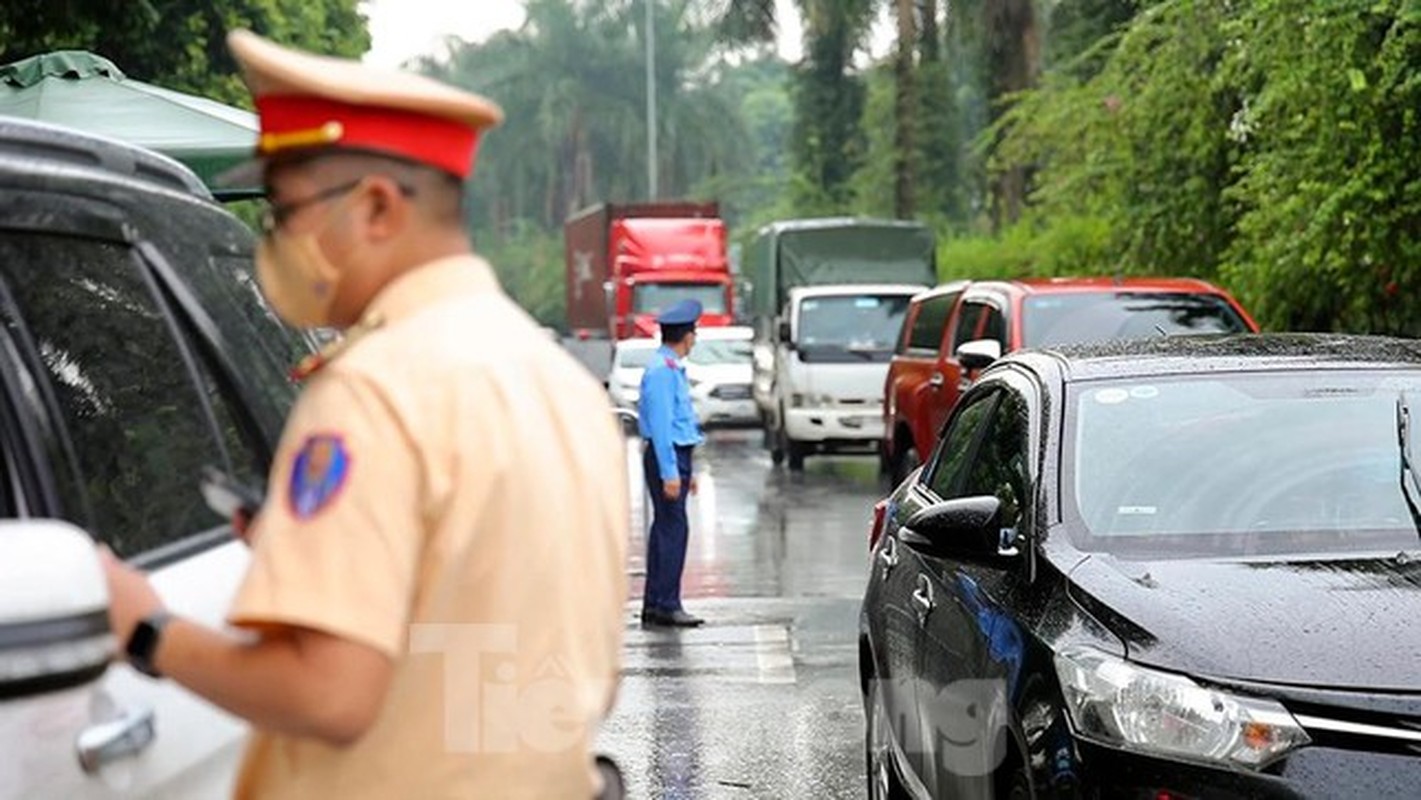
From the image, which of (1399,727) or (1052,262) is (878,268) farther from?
(1399,727)

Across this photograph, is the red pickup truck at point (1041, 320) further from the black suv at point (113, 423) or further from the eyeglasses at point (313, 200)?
the eyeglasses at point (313, 200)

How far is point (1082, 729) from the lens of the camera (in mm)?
4836

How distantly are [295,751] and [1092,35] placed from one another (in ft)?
129

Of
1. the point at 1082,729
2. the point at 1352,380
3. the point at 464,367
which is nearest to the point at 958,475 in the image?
the point at 1352,380

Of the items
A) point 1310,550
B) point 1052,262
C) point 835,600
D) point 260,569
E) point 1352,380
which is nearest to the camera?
point 260,569

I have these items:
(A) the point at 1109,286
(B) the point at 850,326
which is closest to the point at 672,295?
(B) the point at 850,326

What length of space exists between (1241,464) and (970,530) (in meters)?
0.75

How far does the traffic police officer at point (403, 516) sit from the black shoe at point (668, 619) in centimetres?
935

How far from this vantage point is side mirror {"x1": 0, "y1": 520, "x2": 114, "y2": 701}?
2332 millimetres

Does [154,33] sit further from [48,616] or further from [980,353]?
[48,616]

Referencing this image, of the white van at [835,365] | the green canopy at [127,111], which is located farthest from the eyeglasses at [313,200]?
the white van at [835,365]

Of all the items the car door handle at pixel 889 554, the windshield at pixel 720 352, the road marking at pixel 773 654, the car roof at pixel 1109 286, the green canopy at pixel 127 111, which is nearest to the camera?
the car door handle at pixel 889 554

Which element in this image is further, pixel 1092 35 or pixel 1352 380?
pixel 1092 35

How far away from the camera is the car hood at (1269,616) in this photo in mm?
4723
